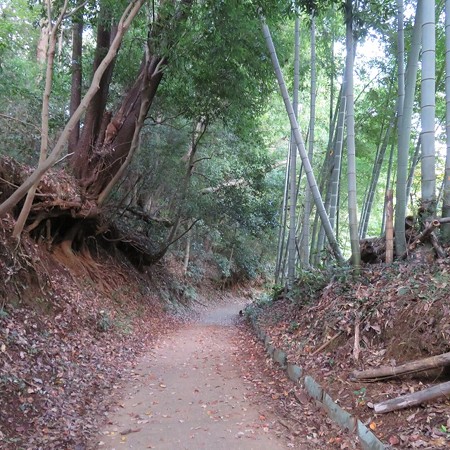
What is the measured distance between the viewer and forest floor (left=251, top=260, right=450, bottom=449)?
123 inches

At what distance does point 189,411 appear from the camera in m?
4.26

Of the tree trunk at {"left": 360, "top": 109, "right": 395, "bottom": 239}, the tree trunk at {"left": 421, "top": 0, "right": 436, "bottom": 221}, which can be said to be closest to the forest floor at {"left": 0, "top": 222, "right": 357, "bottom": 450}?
the tree trunk at {"left": 421, "top": 0, "right": 436, "bottom": 221}

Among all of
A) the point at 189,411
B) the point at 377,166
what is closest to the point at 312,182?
the point at 377,166

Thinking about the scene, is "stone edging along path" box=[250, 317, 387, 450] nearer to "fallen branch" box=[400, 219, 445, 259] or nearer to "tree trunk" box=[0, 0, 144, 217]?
"fallen branch" box=[400, 219, 445, 259]

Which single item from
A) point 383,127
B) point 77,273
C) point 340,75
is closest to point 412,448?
point 77,273

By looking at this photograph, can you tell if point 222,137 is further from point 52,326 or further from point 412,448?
point 412,448

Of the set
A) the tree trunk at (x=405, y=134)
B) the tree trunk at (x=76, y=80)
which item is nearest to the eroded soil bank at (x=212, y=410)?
the tree trunk at (x=405, y=134)

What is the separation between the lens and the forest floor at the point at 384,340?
3.12 meters

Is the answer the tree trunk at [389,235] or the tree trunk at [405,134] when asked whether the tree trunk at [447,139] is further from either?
→ the tree trunk at [389,235]

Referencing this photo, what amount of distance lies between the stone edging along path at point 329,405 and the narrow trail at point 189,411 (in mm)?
540

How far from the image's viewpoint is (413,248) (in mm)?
5629

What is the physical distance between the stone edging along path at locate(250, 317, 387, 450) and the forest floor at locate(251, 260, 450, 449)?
0.07 metres

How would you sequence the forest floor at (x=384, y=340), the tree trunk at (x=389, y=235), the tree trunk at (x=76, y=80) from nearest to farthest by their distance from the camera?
1. the forest floor at (x=384, y=340)
2. the tree trunk at (x=389, y=235)
3. the tree trunk at (x=76, y=80)

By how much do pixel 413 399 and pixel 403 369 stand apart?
365mm
